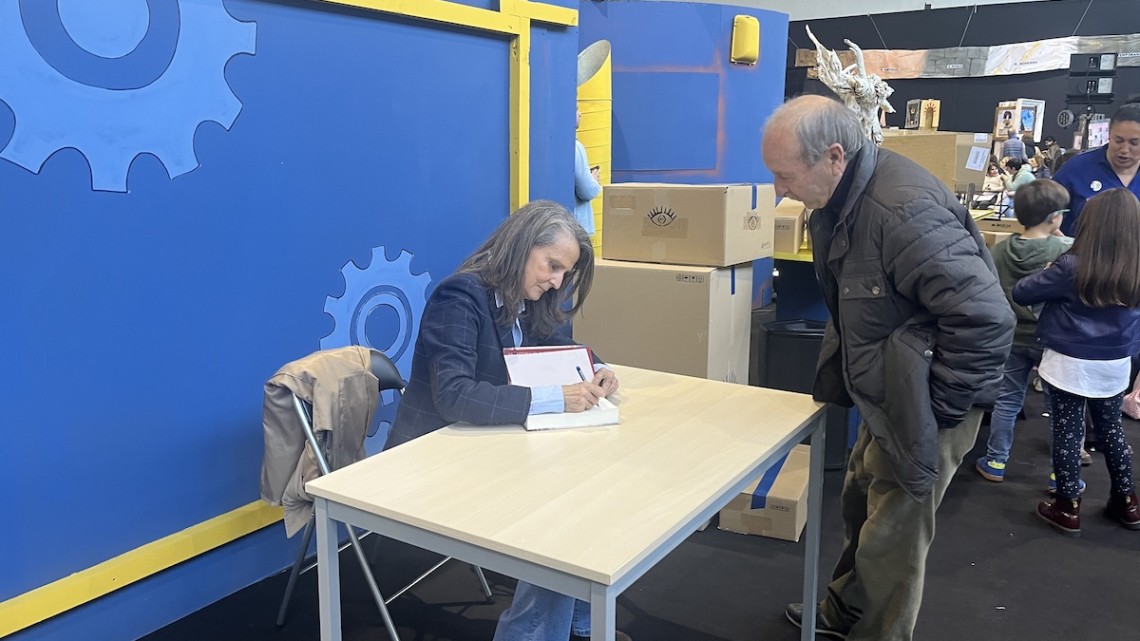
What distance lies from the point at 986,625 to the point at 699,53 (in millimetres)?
4325

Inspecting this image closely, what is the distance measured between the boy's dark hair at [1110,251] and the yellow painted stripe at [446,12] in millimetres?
2044

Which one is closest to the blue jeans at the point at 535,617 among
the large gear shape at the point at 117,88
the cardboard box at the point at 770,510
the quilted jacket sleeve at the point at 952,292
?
the quilted jacket sleeve at the point at 952,292

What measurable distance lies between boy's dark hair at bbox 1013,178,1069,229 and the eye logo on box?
1390 mm

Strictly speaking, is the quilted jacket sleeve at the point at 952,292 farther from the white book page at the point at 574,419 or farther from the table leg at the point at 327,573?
the table leg at the point at 327,573

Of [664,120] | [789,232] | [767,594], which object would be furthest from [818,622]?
[664,120]

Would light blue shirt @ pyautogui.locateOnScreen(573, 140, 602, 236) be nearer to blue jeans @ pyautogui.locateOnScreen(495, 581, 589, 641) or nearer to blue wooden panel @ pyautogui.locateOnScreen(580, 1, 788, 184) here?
blue wooden panel @ pyautogui.locateOnScreen(580, 1, 788, 184)

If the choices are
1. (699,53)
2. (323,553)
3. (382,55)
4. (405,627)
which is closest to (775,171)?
(323,553)

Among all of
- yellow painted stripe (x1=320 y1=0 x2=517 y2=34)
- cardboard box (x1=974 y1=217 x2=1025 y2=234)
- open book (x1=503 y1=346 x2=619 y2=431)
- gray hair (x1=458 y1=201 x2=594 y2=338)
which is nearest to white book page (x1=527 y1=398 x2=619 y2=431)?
open book (x1=503 y1=346 x2=619 y2=431)

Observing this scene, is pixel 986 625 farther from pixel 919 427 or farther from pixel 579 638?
pixel 579 638

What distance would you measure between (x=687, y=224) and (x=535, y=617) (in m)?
1.86

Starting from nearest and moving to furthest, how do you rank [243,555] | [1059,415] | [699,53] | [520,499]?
[520,499] < [243,555] < [1059,415] < [699,53]

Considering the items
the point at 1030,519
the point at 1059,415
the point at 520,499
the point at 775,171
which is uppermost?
the point at 775,171

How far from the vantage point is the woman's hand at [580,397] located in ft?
6.15

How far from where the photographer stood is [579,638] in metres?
2.29
